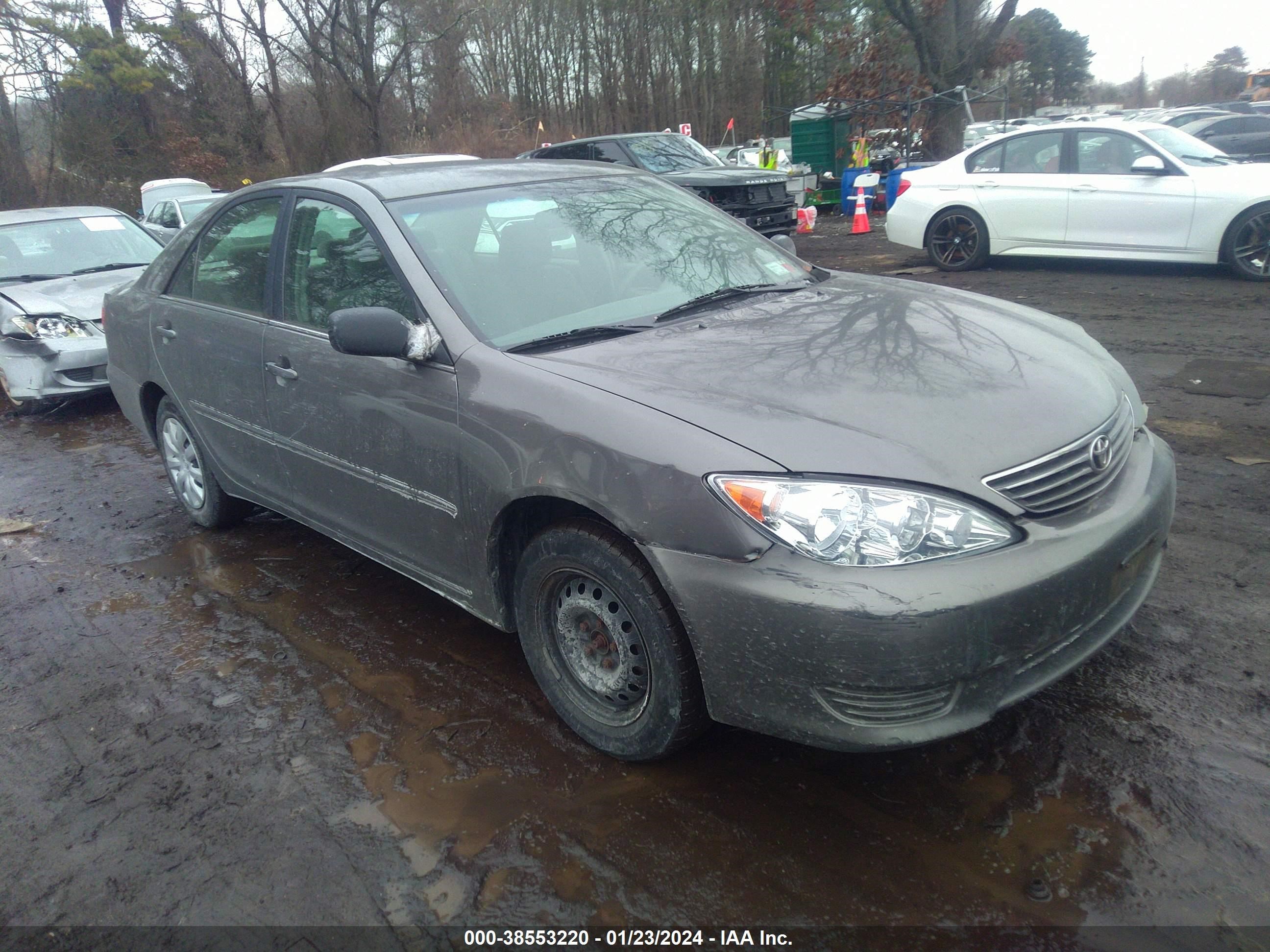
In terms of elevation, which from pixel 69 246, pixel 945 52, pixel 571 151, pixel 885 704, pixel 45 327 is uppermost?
pixel 945 52

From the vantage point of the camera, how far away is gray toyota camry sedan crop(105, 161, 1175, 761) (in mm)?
2342

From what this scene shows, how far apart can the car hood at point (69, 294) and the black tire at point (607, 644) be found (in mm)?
6516

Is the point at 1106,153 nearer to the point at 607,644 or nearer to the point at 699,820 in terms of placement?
the point at 607,644

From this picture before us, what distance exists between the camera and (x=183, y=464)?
514 cm

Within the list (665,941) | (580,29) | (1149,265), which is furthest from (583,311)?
(580,29)

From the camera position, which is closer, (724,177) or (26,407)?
(26,407)

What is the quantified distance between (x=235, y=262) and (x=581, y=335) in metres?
2.07

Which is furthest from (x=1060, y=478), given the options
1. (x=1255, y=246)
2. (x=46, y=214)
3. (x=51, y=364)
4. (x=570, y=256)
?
(x=46, y=214)

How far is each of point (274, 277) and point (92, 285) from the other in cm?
555

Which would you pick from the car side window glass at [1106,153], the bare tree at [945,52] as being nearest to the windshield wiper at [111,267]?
the car side window glass at [1106,153]

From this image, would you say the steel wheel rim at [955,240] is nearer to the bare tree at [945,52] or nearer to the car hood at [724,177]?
the car hood at [724,177]

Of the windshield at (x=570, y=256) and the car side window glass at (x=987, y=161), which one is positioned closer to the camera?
the windshield at (x=570, y=256)

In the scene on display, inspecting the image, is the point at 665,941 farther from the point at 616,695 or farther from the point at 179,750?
the point at 179,750

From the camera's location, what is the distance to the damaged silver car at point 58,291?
7727 millimetres
